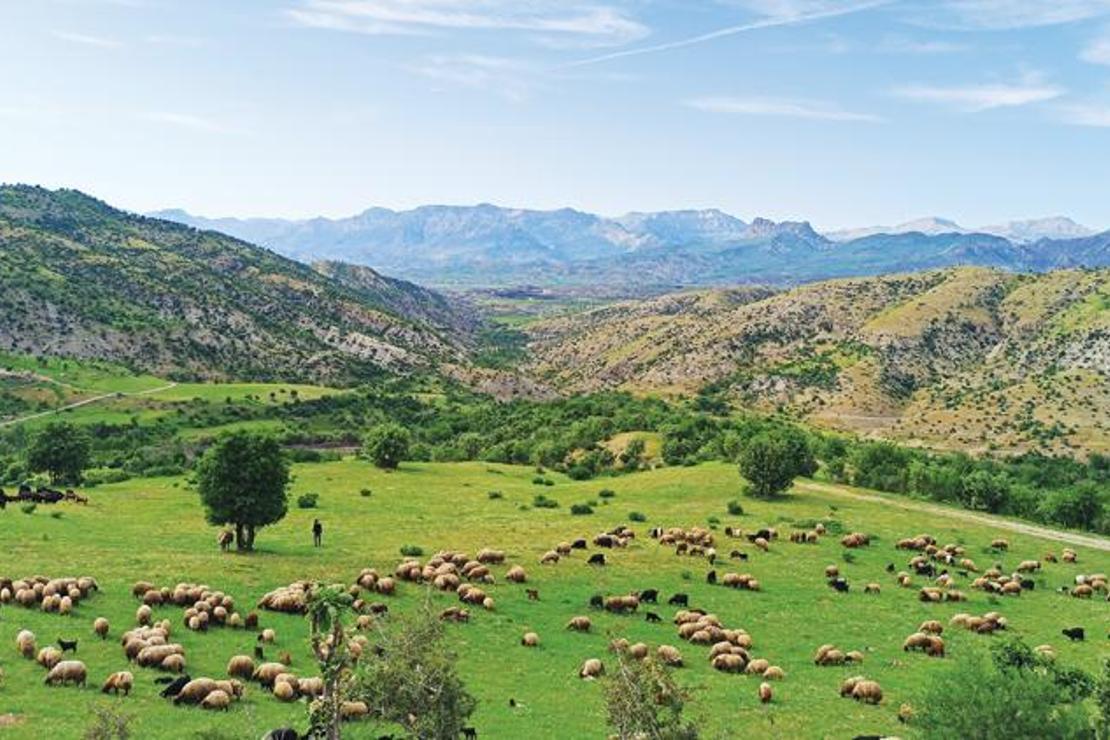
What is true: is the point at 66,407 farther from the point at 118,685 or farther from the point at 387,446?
the point at 118,685

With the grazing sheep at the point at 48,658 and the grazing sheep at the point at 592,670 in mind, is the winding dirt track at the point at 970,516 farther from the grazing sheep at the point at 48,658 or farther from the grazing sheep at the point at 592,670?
the grazing sheep at the point at 48,658

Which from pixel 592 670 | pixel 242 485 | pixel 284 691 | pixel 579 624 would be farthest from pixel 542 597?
pixel 242 485

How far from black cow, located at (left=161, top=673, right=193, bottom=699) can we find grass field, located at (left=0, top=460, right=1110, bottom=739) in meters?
0.73

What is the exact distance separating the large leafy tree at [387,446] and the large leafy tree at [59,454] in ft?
110

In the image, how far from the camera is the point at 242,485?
6150 cm

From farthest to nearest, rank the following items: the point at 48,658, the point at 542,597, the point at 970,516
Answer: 1. the point at 970,516
2. the point at 542,597
3. the point at 48,658

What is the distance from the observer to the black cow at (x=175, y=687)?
1331 inches

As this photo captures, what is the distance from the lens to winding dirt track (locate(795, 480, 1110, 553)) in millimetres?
85062

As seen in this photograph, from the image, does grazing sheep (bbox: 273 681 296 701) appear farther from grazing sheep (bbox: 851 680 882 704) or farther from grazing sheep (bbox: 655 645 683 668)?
grazing sheep (bbox: 851 680 882 704)

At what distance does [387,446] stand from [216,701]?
80.5 metres

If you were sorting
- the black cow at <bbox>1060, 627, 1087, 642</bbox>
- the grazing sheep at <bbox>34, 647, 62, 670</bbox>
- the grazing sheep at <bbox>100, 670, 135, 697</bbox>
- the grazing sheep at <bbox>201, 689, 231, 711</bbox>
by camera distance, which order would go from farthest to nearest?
the black cow at <bbox>1060, 627, 1087, 642</bbox>, the grazing sheep at <bbox>34, 647, 62, 670</bbox>, the grazing sheep at <bbox>100, 670, 135, 697</bbox>, the grazing sheep at <bbox>201, 689, 231, 711</bbox>

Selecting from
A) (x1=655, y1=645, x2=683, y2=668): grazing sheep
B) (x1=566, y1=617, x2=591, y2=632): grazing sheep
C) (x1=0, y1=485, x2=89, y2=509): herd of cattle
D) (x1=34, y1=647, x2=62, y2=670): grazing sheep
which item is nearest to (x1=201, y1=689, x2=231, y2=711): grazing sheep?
(x1=34, y1=647, x2=62, y2=670): grazing sheep

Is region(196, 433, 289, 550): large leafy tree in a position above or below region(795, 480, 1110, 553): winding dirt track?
above

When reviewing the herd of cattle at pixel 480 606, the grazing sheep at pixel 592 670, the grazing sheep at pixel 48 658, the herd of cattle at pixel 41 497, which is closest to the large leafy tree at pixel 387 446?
the herd of cattle at pixel 41 497
